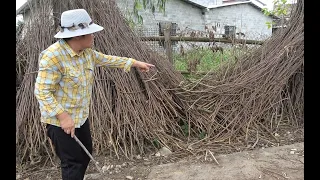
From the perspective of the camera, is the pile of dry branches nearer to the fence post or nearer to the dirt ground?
the dirt ground

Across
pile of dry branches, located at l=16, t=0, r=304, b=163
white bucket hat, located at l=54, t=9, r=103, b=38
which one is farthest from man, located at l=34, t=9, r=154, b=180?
pile of dry branches, located at l=16, t=0, r=304, b=163

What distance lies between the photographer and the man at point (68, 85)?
193 centimetres

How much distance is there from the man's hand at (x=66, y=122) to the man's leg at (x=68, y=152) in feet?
0.38

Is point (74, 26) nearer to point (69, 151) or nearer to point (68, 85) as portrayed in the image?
point (68, 85)

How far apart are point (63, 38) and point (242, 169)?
2104 millimetres

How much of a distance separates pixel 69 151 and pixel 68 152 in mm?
11

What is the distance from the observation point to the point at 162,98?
377 cm

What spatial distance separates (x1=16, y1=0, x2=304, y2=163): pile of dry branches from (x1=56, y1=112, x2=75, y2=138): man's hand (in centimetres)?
131

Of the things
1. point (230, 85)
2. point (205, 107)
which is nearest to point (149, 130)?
point (205, 107)

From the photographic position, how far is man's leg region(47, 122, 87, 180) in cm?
209

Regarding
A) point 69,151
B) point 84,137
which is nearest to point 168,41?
point 84,137
